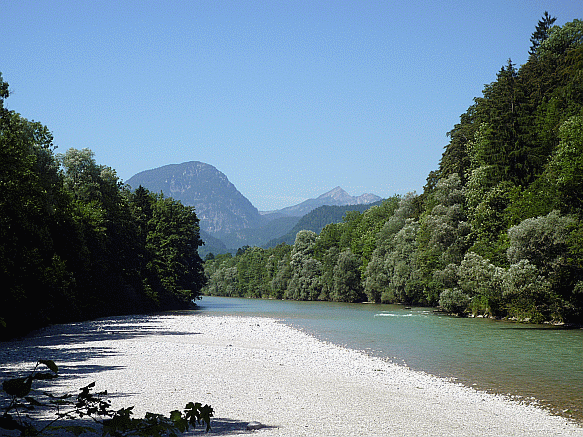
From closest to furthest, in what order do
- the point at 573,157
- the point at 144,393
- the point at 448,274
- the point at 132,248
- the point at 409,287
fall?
the point at 144,393, the point at 573,157, the point at 448,274, the point at 132,248, the point at 409,287

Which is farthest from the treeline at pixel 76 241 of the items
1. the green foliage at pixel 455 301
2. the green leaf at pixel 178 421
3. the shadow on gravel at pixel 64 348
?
the green foliage at pixel 455 301

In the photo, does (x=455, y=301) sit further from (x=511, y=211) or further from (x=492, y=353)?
(x=492, y=353)

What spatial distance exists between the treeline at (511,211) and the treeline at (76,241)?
31563 millimetres

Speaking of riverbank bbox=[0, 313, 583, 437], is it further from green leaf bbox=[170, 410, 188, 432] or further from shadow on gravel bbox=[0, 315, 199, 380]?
green leaf bbox=[170, 410, 188, 432]

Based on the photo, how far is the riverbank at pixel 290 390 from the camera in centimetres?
1176

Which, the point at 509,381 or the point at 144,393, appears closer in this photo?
the point at 144,393

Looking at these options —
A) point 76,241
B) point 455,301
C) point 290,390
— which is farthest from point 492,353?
point 76,241

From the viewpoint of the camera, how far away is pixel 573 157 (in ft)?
133

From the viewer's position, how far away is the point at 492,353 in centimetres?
2564

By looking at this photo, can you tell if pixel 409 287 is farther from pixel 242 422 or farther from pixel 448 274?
pixel 242 422

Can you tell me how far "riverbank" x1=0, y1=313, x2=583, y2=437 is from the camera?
1176cm

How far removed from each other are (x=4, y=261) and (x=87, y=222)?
22528 mm

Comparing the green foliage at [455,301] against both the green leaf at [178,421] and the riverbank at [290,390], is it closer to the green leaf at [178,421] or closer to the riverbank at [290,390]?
the riverbank at [290,390]

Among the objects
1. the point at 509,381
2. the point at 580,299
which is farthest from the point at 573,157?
the point at 509,381
